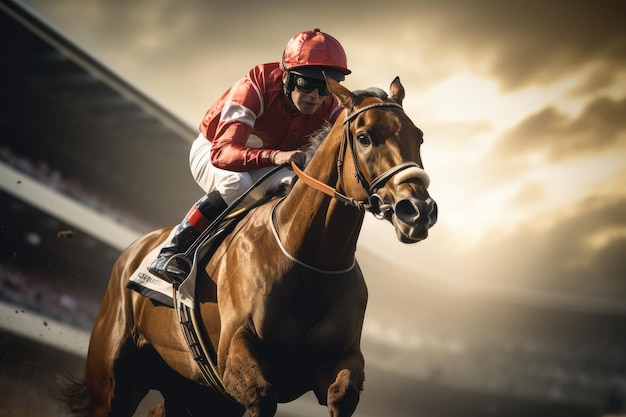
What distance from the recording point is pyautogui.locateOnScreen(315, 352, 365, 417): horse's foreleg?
2.72 metres

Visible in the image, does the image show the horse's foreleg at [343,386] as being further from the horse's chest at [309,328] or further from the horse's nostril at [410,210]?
the horse's nostril at [410,210]

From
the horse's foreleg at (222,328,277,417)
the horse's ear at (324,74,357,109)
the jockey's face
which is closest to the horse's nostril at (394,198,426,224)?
the horse's ear at (324,74,357,109)

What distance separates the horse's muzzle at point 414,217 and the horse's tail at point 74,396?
2791 millimetres

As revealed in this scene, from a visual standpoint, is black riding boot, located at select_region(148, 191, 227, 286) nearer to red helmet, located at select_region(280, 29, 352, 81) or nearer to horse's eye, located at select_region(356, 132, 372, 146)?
red helmet, located at select_region(280, 29, 352, 81)

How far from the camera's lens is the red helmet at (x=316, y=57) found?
11.1 feet

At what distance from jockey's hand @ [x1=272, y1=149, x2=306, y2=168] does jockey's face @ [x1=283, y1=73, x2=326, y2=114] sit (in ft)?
1.51

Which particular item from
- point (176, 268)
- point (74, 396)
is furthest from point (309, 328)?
point (74, 396)

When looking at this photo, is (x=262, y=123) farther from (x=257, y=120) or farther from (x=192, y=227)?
(x=192, y=227)

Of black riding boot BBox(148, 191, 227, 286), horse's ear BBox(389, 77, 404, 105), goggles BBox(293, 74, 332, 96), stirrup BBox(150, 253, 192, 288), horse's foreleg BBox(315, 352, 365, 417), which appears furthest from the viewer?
black riding boot BBox(148, 191, 227, 286)

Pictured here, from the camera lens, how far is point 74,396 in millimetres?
4535

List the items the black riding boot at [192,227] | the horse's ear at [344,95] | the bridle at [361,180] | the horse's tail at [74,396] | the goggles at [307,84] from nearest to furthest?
the bridle at [361,180] → the horse's ear at [344,95] → the goggles at [307,84] → the black riding boot at [192,227] → the horse's tail at [74,396]

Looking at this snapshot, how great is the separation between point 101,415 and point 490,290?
13283mm

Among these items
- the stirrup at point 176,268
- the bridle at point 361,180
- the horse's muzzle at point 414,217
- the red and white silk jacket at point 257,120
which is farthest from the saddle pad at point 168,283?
the horse's muzzle at point 414,217

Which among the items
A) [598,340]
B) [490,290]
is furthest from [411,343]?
[598,340]
